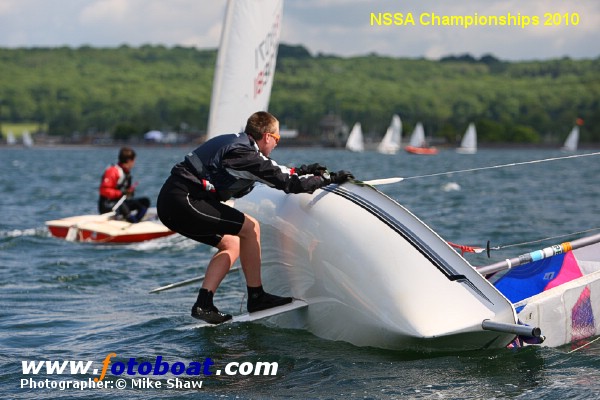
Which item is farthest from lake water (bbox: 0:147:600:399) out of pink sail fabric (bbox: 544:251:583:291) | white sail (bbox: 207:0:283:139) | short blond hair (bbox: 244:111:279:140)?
white sail (bbox: 207:0:283:139)

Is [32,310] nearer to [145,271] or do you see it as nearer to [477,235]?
[145,271]

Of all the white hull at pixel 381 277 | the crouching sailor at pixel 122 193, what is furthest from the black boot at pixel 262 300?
the crouching sailor at pixel 122 193

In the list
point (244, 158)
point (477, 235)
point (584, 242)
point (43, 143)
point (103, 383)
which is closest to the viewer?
point (103, 383)

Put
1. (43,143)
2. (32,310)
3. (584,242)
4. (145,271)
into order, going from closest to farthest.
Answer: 1. (584,242)
2. (32,310)
3. (145,271)
4. (43,143)

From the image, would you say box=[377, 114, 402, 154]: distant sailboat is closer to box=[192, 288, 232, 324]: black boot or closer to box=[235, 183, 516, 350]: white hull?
box=[192, 288, 232, 324]: black boot

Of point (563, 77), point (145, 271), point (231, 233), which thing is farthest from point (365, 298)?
point (563, 77)

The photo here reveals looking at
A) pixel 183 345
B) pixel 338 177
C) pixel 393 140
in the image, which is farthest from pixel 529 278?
pixel 393 140

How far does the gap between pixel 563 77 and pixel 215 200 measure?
199000 millimetres

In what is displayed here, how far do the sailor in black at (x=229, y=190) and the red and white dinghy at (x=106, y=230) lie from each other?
6.77 m

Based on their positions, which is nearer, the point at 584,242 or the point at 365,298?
the point at 365,298

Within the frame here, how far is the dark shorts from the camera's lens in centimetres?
603

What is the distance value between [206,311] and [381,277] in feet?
4.18

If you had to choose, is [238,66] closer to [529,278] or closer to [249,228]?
[529,278]

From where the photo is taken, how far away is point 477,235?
13.2m
